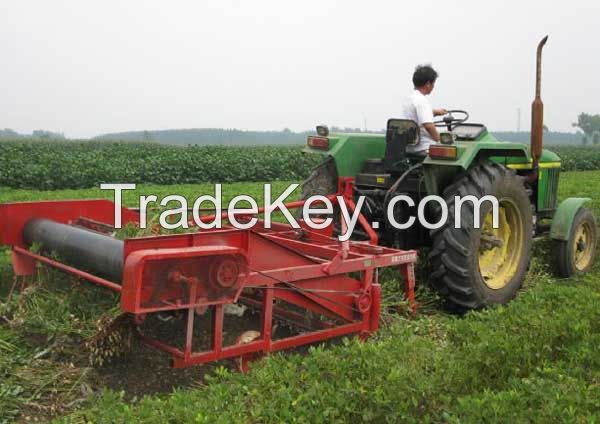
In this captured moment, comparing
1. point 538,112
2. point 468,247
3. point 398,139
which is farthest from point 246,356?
point 538,112

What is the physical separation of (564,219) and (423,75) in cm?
219

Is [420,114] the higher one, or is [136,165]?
[420,114]

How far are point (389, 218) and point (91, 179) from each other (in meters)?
14.0

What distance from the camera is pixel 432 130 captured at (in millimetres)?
5750

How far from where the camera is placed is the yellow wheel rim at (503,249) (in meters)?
5.94

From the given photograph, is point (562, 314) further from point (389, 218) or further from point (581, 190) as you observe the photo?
point (581, 190)

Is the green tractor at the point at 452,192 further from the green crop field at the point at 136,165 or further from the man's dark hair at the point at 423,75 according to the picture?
the green crop field at the point at 136,165

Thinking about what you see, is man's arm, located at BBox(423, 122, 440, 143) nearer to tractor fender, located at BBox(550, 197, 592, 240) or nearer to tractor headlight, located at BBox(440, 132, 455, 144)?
tractor headlight, located at BBox(440, 132, 455, 144)

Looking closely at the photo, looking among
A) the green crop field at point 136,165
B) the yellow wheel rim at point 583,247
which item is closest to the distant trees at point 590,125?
the green crop field at point 136,165

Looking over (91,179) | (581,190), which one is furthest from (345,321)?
(91,179)

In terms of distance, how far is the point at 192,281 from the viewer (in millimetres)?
3795

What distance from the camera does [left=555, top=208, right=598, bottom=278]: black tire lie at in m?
6.99

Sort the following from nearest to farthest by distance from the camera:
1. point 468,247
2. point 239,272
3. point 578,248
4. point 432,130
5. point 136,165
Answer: point 239,272
point 468,247
point 432,130
point 578,248
point 136,165

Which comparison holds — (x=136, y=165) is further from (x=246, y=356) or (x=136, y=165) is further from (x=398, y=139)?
(x=246, y=356)
